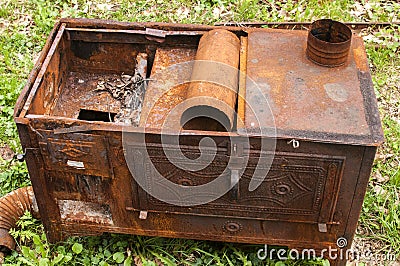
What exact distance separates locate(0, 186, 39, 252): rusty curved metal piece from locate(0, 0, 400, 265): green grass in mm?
65

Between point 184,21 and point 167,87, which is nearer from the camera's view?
point 167,87

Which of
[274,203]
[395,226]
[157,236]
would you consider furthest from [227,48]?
[395,226]

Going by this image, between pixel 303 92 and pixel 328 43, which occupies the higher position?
pixel 328 43

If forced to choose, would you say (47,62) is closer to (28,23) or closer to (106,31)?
(106,31)

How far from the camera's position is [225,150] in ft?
9.81

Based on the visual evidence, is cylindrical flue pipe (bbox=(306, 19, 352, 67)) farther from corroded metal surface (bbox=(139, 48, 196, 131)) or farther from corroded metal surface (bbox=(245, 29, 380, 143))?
corroded metal surface (bbox=(139, 48, 196, 131))

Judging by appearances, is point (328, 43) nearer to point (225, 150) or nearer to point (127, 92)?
point (225, 150)

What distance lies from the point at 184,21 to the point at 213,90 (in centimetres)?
274

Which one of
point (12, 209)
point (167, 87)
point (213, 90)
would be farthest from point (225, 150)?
point (12, 209)

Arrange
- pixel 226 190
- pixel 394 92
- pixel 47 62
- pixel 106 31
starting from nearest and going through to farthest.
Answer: pixel 226 190, pixel 47 62, pixel 106 31, pixel 394 92

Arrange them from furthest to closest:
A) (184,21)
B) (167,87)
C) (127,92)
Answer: (184,21), (127,92), (167,87)

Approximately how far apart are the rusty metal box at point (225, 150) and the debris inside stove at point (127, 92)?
106 millimetres

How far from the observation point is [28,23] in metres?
5.83

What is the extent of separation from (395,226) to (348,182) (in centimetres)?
115
